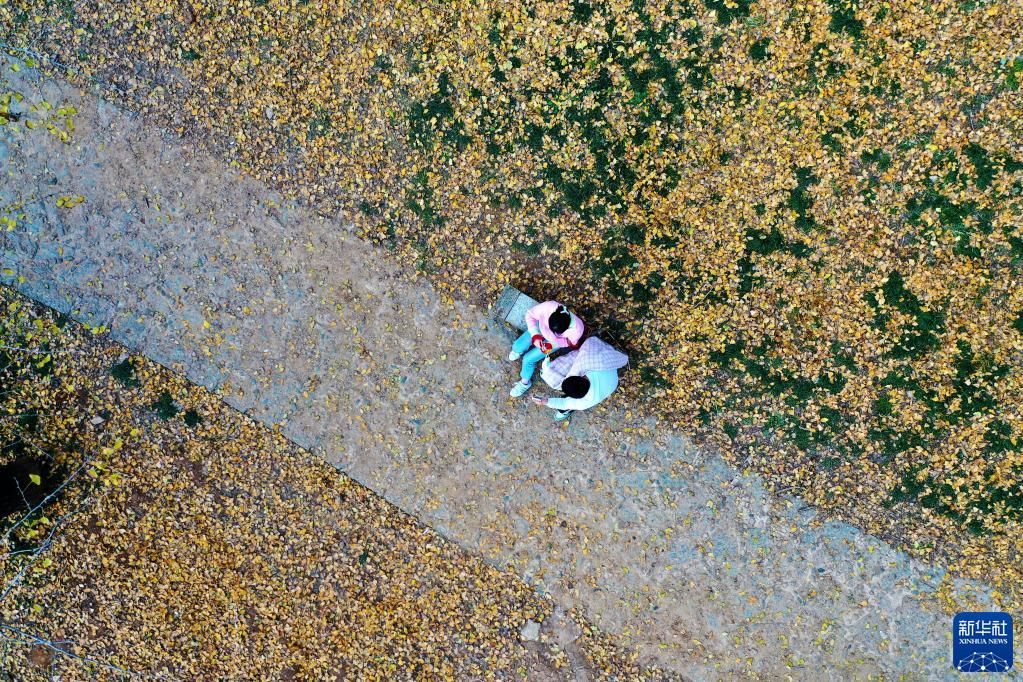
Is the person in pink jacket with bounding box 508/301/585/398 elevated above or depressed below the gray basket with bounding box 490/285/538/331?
below

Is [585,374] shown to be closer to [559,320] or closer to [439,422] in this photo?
[559,320]

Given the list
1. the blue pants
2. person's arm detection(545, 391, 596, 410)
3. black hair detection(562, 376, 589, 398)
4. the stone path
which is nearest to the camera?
black hair detection(562, 376, 589, 398)

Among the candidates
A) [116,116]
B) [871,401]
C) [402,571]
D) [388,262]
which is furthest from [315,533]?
[871,401]

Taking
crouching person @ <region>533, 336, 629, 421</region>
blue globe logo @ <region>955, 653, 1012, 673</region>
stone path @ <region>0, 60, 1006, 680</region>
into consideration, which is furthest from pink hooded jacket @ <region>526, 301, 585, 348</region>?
blue globe logo @ <region>955, 653, 1012, 673</region>

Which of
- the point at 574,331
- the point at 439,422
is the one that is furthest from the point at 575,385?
the point at 439,422

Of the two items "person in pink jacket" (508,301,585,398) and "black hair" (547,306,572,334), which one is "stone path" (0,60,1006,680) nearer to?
"person in pink jacket" (508,301,585,398)

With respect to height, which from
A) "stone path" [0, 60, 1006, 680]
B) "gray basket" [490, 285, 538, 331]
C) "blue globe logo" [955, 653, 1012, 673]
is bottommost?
"blue globe logo" [955, 653, 1012, 673]

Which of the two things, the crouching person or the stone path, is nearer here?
the crouching person

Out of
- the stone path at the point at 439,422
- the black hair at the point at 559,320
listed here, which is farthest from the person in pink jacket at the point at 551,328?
the stone path at the point at 439,422
